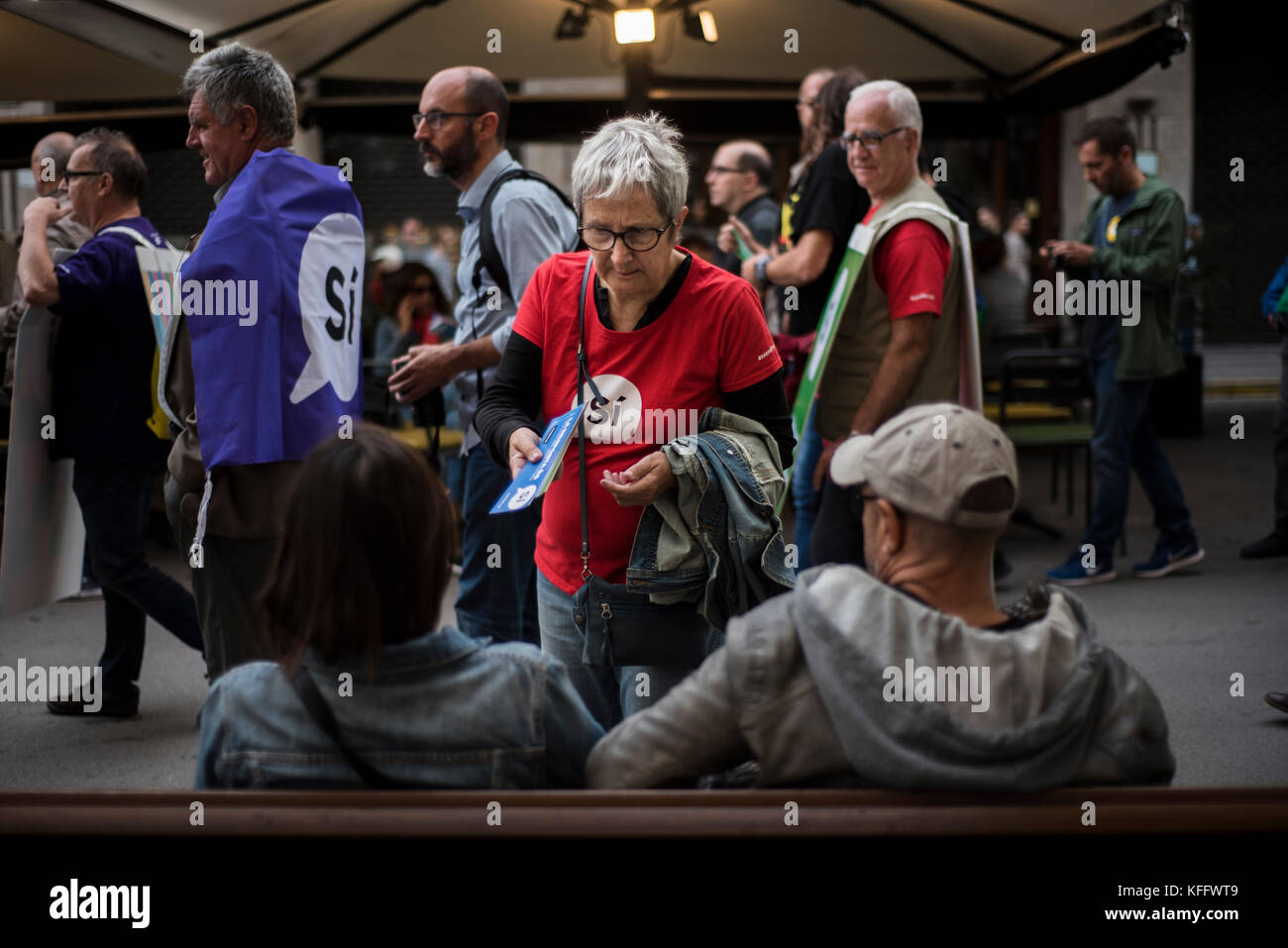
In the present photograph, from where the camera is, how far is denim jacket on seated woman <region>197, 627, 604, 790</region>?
5.98 ft

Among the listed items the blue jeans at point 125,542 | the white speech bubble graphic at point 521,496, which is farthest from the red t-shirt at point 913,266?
the blue jeans at point 125,542

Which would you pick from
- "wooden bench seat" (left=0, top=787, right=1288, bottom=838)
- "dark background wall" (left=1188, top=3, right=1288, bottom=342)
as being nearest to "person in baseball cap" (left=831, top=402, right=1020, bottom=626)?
"wooden bench seat" (left=0, top=787, right=1288, bottom=838)

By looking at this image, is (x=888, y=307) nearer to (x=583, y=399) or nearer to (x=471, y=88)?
(x=471, y=88)

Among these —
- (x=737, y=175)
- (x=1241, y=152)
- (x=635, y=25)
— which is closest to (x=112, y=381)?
(x=737, y=175)

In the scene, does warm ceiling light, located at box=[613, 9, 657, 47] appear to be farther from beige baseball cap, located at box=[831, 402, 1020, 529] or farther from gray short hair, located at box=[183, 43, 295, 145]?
beige baseball cap, located at box=[831, 402, 1020, 529]

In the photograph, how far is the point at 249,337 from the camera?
309 cm

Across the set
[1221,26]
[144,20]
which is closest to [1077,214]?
[1221,26]

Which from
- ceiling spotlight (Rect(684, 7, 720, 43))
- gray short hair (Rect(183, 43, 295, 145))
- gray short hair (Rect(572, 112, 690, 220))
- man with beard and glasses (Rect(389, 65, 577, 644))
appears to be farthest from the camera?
ceiling spotlight (Rect(684, 7, 720, 43))

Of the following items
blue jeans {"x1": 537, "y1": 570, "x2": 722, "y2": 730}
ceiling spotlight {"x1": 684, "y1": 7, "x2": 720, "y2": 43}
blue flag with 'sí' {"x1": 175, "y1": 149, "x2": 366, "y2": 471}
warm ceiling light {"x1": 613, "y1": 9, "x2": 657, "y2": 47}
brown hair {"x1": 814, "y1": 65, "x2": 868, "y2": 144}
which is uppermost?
ceiling spotlight {"x1": 684, "y1": 7, "x2": 720, "y2": 43}

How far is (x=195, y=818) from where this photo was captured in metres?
1.68

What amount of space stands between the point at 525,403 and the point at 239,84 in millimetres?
1197

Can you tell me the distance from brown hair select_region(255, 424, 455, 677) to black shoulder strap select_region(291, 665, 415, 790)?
31 mm

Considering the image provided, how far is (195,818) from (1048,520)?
6935 mm
